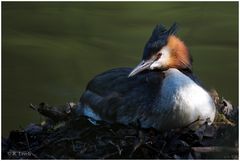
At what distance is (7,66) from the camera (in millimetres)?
5305

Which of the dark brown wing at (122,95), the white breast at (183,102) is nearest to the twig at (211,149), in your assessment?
the white breast at (183,102)

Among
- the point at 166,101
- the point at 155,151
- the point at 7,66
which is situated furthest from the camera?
the point at 7,66

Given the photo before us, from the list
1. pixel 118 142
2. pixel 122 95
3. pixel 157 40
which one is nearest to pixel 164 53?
pixel 157 40

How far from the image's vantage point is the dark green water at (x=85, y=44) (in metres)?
5.31

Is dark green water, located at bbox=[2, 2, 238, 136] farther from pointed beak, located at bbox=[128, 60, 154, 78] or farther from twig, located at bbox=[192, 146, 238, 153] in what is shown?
twig, located at bbox=[192, 146, 238, 153]

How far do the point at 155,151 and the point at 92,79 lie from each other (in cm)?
126

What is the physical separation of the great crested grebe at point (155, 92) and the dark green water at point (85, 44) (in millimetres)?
192

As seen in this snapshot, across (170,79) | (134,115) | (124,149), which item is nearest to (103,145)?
(124,149)

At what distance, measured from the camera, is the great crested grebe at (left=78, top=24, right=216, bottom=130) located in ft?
15.9

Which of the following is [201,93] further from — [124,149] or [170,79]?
[124,149]

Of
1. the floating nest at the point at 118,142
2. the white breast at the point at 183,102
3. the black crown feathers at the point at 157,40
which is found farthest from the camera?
the black crown feathers at the point at 157,40

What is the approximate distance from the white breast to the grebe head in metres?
0.19

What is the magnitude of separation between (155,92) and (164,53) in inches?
13.5

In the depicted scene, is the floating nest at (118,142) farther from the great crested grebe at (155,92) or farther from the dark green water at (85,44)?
the dark green water at (85,44)
